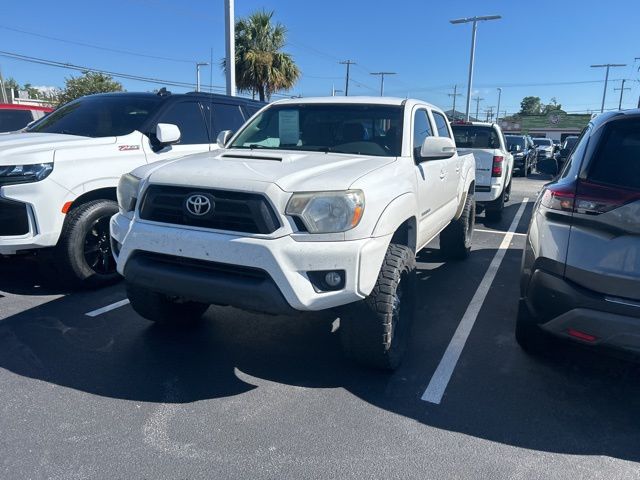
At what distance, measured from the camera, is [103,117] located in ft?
18.2

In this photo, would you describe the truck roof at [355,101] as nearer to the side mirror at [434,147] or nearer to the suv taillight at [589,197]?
the side mirror at [434,147]

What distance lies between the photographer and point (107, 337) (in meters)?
4.01

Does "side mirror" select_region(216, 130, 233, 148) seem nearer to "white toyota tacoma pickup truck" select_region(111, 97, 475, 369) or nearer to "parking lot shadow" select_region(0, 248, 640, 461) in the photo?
"white toyota tacoma pickup truck" select_region(111, 97, 475, 369)

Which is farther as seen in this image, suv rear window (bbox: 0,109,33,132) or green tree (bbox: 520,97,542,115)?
green tree (bbox: 520,97,542,115)

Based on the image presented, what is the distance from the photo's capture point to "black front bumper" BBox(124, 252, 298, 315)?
2.84 m

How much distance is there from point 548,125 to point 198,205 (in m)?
81.4

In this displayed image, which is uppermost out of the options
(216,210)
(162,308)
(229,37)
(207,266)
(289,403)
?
(229,37)

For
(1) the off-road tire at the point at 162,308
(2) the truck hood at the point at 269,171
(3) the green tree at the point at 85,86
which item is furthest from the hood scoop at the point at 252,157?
(3) the green tree at the point at 85,86

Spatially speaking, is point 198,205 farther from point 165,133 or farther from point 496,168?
point 496,168

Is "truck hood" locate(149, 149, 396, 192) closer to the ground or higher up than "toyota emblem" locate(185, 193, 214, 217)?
higher up

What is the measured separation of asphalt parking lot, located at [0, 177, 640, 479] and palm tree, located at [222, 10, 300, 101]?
55.0 ft

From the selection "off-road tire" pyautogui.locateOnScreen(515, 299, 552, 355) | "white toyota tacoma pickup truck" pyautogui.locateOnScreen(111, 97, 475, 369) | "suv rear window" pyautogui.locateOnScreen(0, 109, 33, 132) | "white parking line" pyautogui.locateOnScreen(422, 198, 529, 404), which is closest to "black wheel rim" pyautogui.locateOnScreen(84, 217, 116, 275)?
"white toyota tacoma pickup truck" pyautogui.locateOnScreen(111, 97, 475, 369)

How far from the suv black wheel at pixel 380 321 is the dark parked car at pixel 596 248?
0.85 meters

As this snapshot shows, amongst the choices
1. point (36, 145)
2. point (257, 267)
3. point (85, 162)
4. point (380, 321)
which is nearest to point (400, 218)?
point (380, 321)
